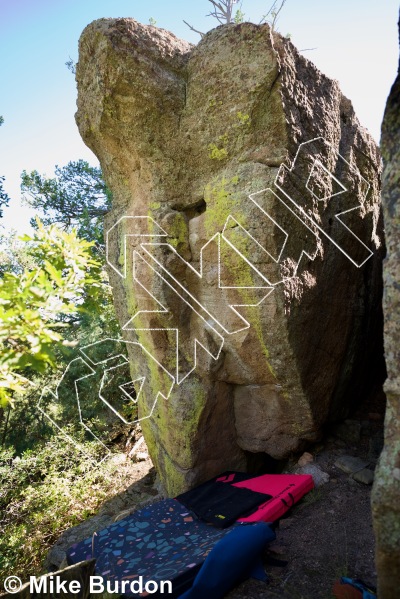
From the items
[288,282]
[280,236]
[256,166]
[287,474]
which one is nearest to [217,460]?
[287,474]

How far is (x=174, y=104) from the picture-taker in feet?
13.5

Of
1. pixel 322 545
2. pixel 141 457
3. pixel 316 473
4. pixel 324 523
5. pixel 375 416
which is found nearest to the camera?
pixel 322 545


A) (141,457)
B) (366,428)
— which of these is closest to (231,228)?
(366,428)

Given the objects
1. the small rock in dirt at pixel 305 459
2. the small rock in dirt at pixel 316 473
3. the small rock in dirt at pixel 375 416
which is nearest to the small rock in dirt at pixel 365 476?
the small rock in dirt at pixel 316 473

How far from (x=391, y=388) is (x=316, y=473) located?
255 cm

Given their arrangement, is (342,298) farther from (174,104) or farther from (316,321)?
(174,104)

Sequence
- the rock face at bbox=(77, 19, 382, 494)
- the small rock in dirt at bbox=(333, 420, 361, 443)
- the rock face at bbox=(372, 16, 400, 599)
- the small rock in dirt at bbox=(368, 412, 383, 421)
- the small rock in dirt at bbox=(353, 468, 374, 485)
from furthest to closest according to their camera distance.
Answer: the small rock in dirt at bbox=(368, 412, 383, 421) → the small rock in dirt at bbox=(333, 420, 361, 443) → the small rock in dirt at bbox=(353, 468, 374, 485) → the rock face at bbox=(77, 19, 382, 494) → the rock face at bbox=(372, 16, 400, 599)

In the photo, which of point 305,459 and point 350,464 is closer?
point 350,464

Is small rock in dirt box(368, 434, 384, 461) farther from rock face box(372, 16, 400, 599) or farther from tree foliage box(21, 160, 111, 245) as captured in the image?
tree foliage box(21, 160, 111, 245)

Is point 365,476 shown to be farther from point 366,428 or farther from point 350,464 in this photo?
point 366,428

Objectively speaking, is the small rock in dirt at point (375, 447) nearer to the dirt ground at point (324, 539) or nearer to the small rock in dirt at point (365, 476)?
the dirt ground at point (324, 539)

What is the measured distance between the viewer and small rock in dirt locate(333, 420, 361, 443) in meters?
4.71

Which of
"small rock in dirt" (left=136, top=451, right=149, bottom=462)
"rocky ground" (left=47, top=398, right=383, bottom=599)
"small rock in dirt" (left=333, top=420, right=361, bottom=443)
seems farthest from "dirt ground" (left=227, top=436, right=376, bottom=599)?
"small rock in dirt" (left=136, top=451, right=149, bottom=462)

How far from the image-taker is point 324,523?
349 cm
